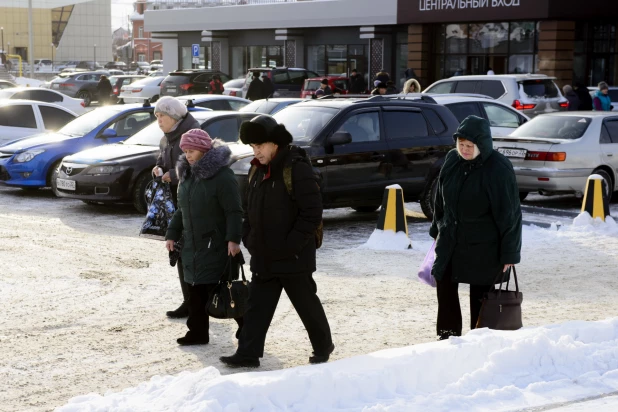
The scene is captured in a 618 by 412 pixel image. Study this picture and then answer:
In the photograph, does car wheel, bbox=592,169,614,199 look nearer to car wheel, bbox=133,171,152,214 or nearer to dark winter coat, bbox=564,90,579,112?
car wheel, bbox=133,171,152,214

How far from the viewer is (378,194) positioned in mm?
12672

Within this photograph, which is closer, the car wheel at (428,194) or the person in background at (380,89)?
the car wheel at (428,194)

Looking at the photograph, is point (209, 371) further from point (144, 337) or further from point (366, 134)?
point (366, 134)

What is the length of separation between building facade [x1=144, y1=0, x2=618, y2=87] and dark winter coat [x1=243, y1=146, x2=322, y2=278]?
2745 centimetres

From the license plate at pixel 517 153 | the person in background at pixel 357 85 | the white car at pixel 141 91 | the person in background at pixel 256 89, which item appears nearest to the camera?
the license plate at pixel 517 153

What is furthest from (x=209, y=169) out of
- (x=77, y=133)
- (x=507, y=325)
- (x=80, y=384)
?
(x=77, y=133)

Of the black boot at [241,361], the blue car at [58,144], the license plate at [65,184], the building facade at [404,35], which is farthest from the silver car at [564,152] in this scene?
the building facade at [404,35]

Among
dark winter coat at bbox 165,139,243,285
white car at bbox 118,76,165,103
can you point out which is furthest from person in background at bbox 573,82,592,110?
white car at bbox 118,76,165,103

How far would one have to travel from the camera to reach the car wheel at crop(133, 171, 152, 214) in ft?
43.8

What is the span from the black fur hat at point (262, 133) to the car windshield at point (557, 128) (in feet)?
30.7

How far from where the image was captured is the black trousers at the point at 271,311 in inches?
247

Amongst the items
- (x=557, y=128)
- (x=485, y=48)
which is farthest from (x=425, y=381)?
(x=485, y=48)

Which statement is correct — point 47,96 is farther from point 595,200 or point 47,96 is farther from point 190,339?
point 190,339

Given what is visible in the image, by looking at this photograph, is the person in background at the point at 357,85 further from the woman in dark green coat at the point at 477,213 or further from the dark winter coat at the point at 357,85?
the woman in dark green coat at the point at 477,213
